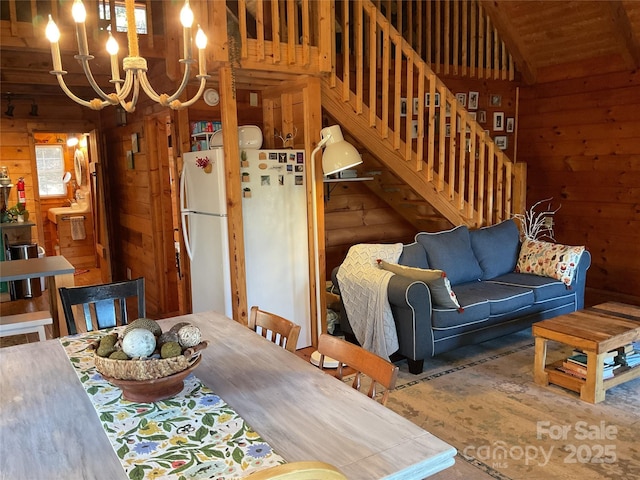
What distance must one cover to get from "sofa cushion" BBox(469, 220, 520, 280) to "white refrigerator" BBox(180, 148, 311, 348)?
1.65 meters

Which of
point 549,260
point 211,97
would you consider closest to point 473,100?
point 549,260

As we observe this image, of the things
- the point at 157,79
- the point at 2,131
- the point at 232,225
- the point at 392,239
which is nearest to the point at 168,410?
the point at 232,225

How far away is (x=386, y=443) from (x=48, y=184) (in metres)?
9.65

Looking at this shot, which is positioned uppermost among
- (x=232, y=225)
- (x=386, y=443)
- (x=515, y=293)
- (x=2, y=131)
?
(x=2, y=131)

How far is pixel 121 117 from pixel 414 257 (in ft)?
11.9

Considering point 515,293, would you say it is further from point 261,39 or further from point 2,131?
A: point 2,131

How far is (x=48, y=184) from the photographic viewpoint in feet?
30.8

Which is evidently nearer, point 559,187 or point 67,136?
point 559,187

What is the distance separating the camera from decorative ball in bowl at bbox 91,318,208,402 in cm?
149

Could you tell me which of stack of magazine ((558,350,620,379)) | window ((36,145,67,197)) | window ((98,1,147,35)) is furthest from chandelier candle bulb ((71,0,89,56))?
→ window ((36,145,67,197))

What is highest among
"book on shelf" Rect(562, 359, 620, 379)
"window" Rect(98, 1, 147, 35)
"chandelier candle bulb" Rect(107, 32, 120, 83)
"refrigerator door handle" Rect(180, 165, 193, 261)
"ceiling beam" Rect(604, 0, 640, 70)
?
"window" Rect(98, 1, 147, 35)

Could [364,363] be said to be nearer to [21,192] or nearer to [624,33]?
[624,33]

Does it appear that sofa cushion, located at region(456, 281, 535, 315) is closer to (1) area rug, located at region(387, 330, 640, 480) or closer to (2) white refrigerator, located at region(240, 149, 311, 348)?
(1) area rug, located at region(387, 330, 640, 480)

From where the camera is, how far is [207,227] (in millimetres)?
3967
